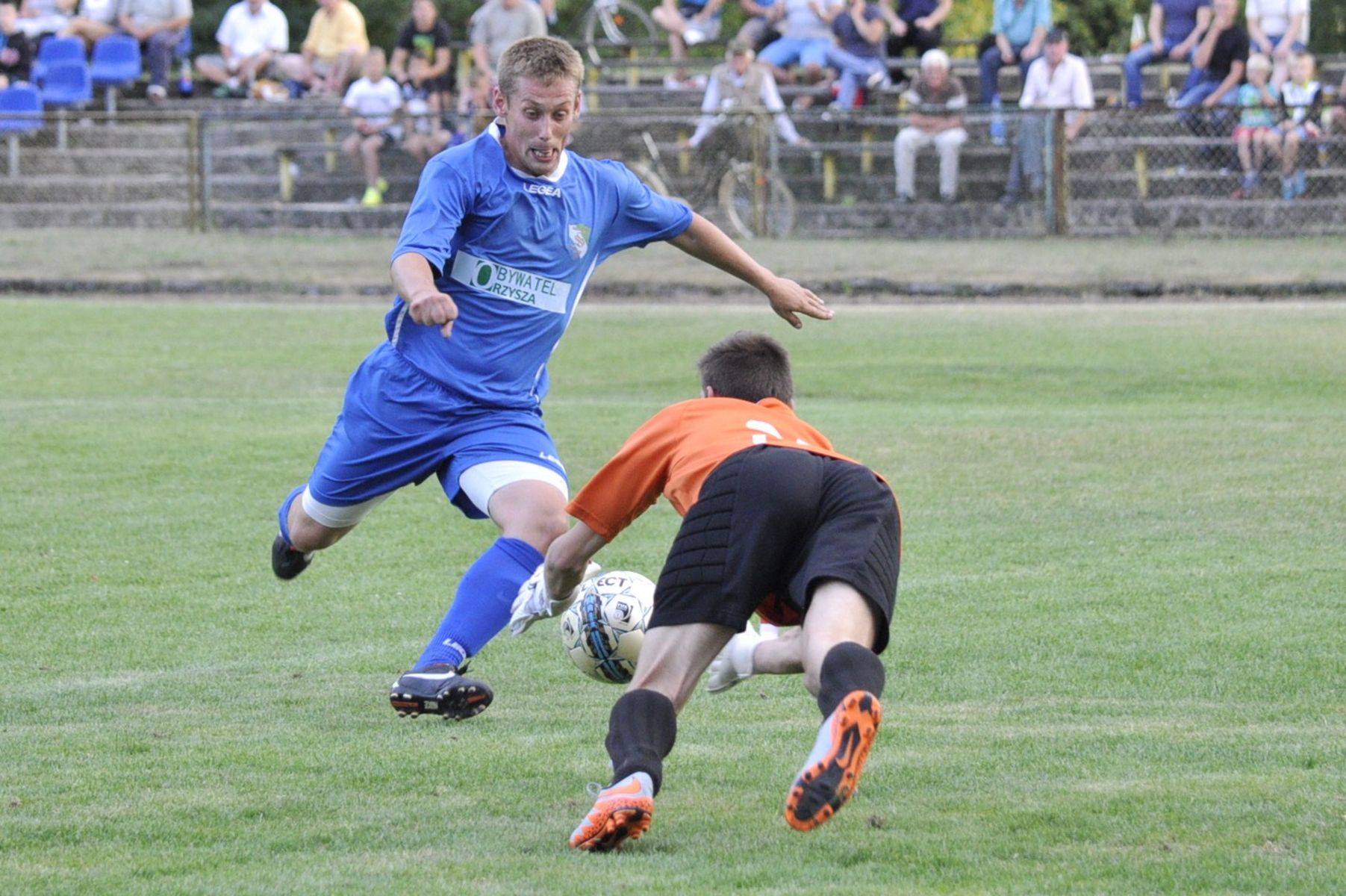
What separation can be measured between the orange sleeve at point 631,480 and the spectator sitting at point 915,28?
792 inches

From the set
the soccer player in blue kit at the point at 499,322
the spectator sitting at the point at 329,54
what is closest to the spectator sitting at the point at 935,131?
the spectator sitting at the point at 329,54

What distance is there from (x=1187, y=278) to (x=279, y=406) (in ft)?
32.4

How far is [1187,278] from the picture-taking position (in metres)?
19.2

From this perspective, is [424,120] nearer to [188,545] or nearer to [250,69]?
[250,69]

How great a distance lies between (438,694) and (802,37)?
19.6 metres

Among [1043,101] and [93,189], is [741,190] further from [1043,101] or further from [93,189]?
[93,189]

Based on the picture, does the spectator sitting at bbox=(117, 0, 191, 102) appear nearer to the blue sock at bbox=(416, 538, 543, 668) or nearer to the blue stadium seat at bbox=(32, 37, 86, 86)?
the blue stadium seat at bbox=(32, 37, 86, 86)

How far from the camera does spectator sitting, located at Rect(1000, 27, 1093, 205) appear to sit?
67.5 ft

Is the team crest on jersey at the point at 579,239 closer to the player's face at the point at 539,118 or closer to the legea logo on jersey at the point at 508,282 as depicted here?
the legea logo on jersey at the point at 508,282

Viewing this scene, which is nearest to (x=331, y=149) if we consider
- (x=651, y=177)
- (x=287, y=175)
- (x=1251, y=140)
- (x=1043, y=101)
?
(x=287, y=175)

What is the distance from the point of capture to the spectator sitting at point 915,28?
24.2m

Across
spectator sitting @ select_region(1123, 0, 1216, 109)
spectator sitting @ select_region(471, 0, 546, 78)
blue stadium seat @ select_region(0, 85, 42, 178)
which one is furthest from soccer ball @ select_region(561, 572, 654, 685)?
blue stadium seat @ select_region(0, 85, 42, 178)

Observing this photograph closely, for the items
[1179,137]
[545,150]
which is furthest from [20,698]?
[1179,137]

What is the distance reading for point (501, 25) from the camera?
23406mm
